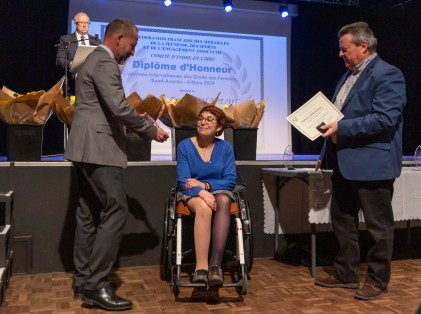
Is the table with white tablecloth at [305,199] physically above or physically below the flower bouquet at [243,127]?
below

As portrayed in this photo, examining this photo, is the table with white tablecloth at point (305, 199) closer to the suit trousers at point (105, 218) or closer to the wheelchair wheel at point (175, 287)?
the wheelchair wheel at point (175, 287)

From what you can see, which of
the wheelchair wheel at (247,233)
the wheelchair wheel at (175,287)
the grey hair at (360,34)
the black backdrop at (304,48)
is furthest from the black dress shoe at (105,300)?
the black backdrop at (304,48)

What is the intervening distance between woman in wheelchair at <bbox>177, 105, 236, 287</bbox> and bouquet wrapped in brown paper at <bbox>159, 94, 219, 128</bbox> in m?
0.27

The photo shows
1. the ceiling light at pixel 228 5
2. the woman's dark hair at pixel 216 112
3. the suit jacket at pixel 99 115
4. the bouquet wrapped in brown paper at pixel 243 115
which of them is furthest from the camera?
the ceiling light at pixel 228 5

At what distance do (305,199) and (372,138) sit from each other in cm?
102

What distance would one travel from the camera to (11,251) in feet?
8.53

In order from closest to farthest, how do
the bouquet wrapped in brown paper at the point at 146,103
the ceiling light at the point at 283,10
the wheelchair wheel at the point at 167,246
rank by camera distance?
the wheelchair wheel at the point at 167,246 < the bouquet wrapped in brown paper at the point at 146,103 < the ceiling light at the point at 283,10

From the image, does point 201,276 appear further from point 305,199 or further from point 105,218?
point 305,199

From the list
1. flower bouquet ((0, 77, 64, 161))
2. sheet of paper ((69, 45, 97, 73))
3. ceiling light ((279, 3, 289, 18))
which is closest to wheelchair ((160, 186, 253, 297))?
flower bouquet ((0, 77, 64, 161))

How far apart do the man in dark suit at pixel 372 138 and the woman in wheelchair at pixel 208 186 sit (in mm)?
630

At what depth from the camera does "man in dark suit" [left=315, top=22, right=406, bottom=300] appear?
2.22 meters

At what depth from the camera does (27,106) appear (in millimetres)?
2678

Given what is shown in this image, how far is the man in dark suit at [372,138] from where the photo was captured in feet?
7.27

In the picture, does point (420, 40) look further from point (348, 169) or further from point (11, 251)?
point (11, 251)
